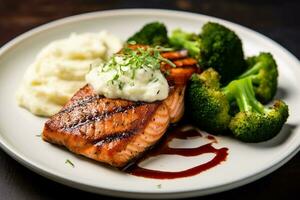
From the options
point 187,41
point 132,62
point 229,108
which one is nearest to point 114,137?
point 132,62

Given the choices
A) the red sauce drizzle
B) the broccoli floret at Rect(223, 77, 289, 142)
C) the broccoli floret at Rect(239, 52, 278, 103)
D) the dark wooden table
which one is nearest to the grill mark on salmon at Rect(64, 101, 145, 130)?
the red sauce drizzle

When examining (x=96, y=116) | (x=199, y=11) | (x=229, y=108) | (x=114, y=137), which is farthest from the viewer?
(x=199, y=11)

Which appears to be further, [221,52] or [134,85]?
[221,52]

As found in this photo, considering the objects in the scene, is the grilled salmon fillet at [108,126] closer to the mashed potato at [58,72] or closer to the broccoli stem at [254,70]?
the mashed potato at [58,72]

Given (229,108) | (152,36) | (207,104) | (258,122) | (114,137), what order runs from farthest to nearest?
1. (152,36)
2. (229,108)
3. (207,104)
4. (258,122)
5. (114,137)

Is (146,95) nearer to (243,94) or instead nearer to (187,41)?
(243,94)

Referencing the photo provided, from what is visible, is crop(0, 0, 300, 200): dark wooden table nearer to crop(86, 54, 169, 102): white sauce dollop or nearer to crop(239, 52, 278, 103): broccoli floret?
crop(239, 52, 278, 103): broccoli floret

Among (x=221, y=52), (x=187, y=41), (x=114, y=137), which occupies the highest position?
(x=221, y=52)

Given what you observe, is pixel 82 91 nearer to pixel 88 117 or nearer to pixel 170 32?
pixel 88 117
